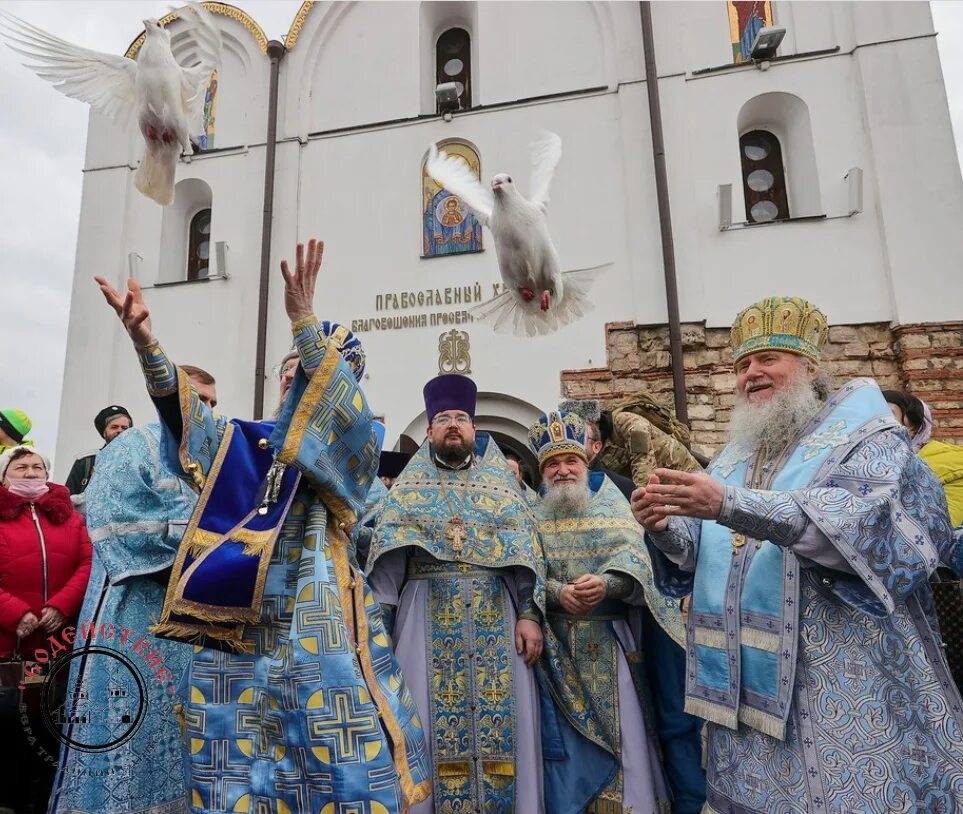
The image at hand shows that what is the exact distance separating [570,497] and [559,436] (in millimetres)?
332

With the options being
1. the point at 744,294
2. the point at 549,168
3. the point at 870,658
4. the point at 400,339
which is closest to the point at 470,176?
the point at 549,168

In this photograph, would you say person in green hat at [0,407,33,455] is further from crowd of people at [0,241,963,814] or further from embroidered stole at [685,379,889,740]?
embroidered stole at [685,379,889,740]

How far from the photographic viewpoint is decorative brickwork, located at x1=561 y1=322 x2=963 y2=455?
7141 mm

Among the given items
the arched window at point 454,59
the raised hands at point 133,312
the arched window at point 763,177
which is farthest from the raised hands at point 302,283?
the arched window at point 454,59

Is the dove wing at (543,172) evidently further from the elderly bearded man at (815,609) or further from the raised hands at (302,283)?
the elderly bearded man at (815,609)

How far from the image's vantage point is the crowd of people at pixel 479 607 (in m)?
2.04

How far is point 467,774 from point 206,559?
1667mm

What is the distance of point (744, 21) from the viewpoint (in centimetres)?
859

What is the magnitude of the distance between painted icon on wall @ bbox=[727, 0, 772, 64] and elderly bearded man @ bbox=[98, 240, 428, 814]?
8.00m

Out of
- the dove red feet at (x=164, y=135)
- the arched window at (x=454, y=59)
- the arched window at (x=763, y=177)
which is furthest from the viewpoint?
the arched window at (x=454, y=59)

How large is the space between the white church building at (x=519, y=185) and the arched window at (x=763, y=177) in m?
0.03

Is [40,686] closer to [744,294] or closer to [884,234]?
[744,294]

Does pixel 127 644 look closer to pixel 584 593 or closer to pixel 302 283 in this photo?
pixel 302 283

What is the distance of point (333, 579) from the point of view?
2391mm
